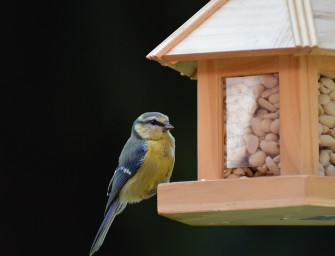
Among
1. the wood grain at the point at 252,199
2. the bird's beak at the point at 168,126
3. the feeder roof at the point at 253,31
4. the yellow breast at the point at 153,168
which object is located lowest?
the wood grain at the point at 252,199

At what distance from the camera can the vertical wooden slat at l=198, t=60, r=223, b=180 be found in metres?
3.69

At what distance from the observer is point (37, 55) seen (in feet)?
20.6

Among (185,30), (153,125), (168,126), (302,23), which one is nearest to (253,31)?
(302,23)

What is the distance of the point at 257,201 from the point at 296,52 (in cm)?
48

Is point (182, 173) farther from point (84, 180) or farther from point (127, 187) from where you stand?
point (127, 187)

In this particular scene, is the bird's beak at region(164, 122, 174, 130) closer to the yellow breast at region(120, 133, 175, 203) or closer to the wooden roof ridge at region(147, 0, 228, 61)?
the yellow breast at region(120, 133, 175, 203)

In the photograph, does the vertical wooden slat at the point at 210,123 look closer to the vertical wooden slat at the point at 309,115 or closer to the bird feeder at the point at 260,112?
the bird feeder at the point at 260,112

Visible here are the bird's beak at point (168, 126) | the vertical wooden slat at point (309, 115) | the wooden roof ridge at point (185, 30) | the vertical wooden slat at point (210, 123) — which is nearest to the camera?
the vertical wooden slat at point (309, 115)

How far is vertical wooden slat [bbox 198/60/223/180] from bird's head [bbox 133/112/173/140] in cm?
68

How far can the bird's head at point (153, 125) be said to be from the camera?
4426mm

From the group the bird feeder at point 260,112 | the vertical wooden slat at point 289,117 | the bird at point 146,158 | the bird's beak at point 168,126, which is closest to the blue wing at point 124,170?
the bird at point 146,158

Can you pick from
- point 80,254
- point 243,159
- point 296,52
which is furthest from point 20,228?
point 296,52

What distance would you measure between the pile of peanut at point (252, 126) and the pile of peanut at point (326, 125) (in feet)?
0.48

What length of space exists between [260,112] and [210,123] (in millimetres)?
198
